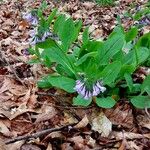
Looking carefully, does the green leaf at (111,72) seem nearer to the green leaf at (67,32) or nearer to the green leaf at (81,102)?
the green leaf at (81,102)

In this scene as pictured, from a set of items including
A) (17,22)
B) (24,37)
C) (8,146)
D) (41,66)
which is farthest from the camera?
(17,22)

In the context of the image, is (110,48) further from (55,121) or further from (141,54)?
(55,121)

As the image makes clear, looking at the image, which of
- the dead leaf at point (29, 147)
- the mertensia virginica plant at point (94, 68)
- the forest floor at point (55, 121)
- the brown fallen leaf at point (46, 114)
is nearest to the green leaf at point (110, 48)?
the mertensia virginica plant at point (94, 68)

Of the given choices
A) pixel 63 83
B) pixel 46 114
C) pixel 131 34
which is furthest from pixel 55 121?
pixel 131 34

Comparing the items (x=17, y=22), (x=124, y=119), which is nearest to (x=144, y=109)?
(x=124, y=119)

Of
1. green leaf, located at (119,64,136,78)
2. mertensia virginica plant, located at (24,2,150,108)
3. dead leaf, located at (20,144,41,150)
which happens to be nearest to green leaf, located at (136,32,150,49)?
mertensia virginica plant, located at (24,2,150,108)

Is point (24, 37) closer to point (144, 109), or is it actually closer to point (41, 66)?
point (41, 66)
